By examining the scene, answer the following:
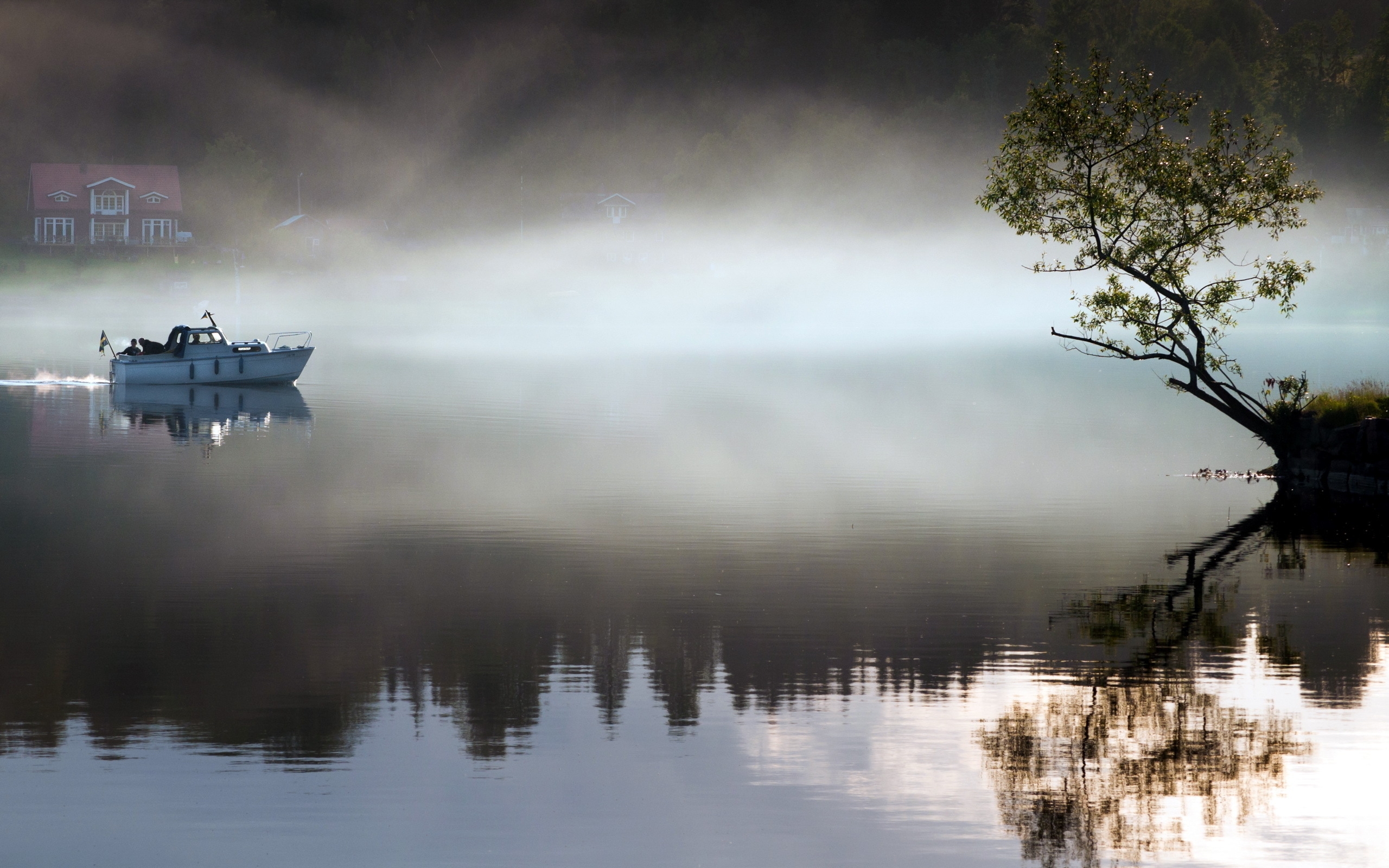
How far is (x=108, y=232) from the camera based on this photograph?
651 ft

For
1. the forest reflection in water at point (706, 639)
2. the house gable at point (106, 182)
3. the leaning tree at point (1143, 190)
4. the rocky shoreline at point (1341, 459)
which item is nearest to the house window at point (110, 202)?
the house gable at point (106, 182)

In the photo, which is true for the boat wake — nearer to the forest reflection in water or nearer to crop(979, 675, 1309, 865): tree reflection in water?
the forest reflection in water

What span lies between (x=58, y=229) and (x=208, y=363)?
448ft

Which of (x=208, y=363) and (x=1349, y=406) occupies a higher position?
(x=208, y=363)

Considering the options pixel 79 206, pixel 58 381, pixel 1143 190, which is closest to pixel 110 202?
pixel 79 206

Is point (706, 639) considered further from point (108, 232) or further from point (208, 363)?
point (108, 232)

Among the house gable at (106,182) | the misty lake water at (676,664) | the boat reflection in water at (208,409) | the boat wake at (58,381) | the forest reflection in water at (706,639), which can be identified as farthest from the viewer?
the house gable at (106,182)

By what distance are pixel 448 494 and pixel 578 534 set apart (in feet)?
22.9

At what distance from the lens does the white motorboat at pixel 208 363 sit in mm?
72750

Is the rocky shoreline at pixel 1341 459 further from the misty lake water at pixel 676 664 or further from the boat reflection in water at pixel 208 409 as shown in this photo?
the boat reflection in water at pixel 208 409

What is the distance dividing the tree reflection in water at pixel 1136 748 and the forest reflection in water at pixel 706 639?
47 millimetres

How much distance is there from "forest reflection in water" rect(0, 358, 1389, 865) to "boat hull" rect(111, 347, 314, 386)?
3777 centimetres

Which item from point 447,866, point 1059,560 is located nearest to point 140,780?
point 447,866

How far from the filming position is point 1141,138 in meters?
39.8
